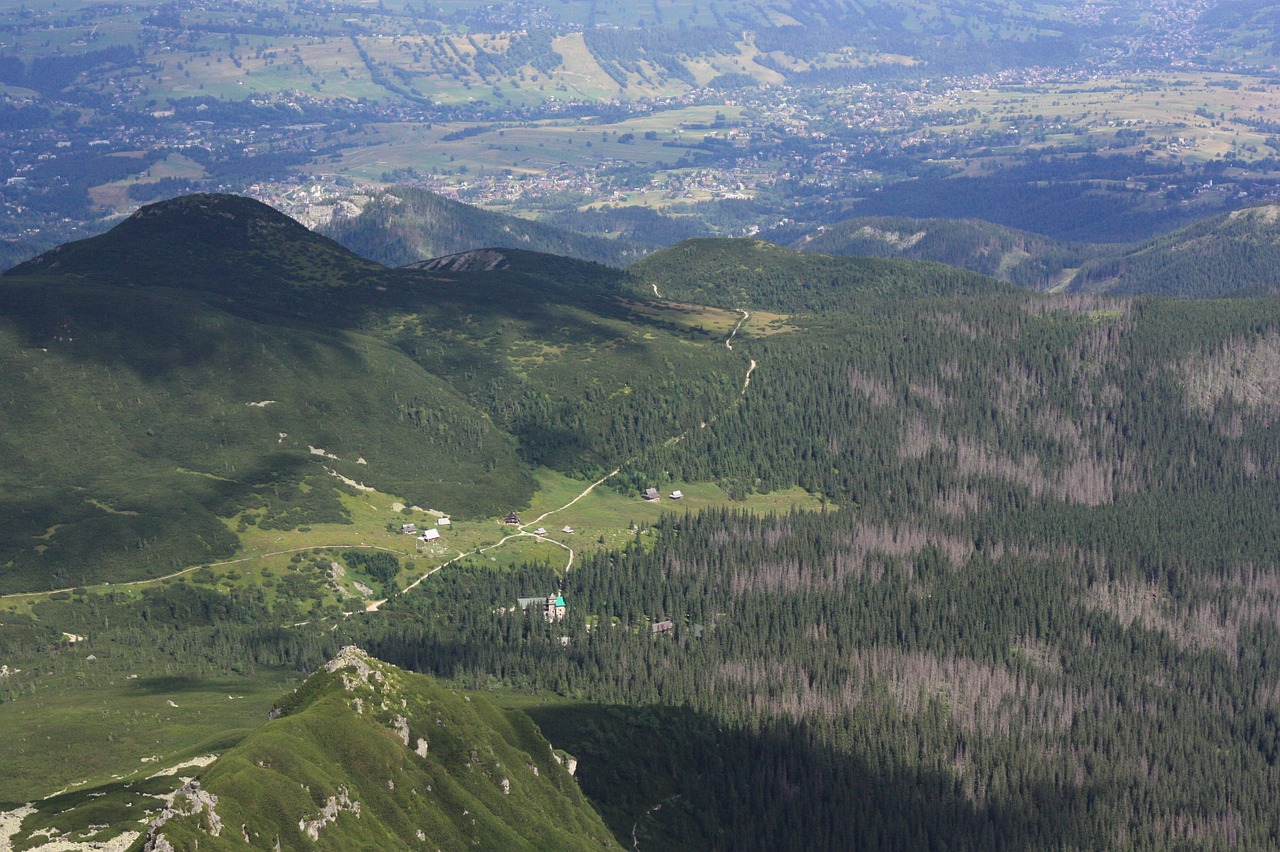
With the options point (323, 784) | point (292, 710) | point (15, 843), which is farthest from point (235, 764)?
point (292, 710)

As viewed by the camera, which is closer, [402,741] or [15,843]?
[15,843]

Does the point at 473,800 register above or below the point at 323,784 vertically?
below

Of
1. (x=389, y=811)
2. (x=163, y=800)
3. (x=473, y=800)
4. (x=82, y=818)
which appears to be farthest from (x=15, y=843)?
(x=473, y=800)

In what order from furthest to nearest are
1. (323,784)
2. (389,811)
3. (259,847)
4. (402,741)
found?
(402,741) → (389,811) → (323,784) → (259,847)

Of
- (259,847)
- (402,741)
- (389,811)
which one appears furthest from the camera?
(402,741)

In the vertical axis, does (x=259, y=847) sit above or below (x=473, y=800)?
above

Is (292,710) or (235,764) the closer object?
(235,764)

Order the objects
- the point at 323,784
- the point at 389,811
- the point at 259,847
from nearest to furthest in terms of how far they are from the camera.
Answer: the point at 259,847, the point at 323,784, the point at 389,811

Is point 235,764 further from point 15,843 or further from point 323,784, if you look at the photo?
point 15,843

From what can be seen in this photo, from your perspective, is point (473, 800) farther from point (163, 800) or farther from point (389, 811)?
point (163, 800)
